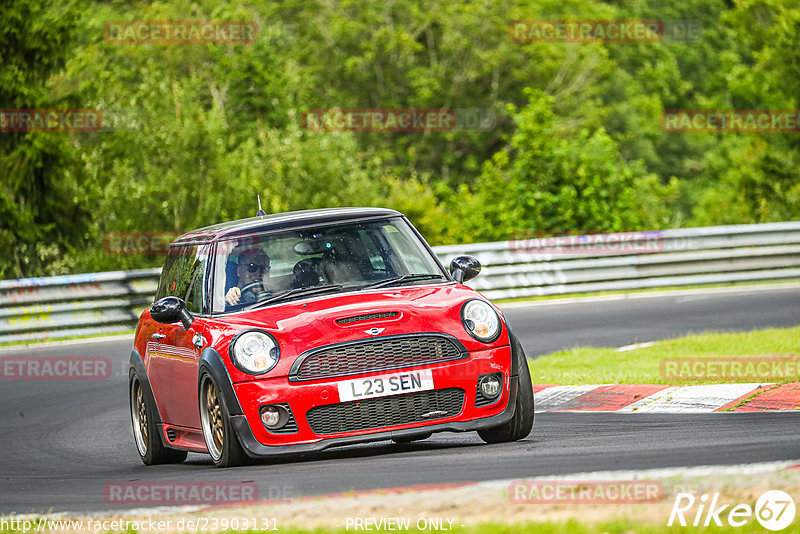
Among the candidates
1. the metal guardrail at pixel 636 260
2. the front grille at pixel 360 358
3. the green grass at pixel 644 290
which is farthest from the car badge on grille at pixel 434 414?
the green grass at pixel 644 290

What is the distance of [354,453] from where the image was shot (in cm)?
814

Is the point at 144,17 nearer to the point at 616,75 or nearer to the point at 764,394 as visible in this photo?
the point at 616,75

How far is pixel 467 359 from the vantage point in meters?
7.56

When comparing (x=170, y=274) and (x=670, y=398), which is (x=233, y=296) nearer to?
(x=170, y=274)

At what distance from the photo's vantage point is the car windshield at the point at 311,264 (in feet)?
26.7

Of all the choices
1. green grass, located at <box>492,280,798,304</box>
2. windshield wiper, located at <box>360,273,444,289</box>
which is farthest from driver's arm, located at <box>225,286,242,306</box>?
green grass, located at <box>492,280,798,304</box>

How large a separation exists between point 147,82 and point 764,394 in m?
26.8

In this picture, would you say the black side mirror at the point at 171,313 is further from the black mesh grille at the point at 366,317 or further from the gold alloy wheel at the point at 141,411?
the black mesh grille at the point at 366,317

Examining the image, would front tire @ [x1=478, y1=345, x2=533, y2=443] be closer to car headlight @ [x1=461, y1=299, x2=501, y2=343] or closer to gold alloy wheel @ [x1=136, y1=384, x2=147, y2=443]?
car headlight @ [x1=461, y1=299, x2=501, y2=343]

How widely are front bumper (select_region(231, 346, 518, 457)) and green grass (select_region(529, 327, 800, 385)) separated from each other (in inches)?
132

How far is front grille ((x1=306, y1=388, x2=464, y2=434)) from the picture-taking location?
7375mm

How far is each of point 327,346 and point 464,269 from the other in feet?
5.25

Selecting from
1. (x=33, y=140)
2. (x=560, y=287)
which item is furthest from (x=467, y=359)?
(x=33, y=140)

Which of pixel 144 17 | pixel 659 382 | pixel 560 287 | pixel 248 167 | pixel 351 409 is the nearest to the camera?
pixel 351 409
